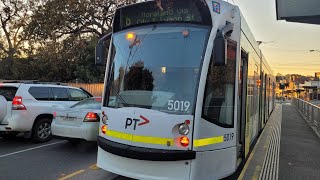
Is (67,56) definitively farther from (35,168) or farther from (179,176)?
(179,176)

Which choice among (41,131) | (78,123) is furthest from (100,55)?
(41,131)

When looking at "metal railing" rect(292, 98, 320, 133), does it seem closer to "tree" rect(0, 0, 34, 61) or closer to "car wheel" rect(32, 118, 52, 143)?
"car wheel" rect(32, 118, 52, 143)

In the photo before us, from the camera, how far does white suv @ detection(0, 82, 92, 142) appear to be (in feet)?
30.4

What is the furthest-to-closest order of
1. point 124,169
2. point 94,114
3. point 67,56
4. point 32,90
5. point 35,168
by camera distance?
1. point 67,56
2. point 32,90
3. point 94,114
4. point 35,168
5. point 124,169

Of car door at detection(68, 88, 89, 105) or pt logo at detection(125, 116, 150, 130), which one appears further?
car door at detection(68, 88, 89, 105)

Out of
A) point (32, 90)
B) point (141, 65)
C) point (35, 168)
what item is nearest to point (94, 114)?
point (35, 168)

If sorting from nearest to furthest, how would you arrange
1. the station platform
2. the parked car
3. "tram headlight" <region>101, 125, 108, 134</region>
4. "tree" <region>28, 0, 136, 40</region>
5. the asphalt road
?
"tram headlight" <region>101, 125, 108, 134</region>, the asphalt road, the station platform, the parked car, "tree" <region>28, 0, 136, 40</region>

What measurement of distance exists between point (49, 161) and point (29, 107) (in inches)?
103

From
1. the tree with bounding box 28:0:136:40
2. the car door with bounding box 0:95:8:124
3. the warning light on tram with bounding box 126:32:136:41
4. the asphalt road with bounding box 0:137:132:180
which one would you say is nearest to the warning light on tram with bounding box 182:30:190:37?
the warning light on tram with bounding box 126:32:136:41

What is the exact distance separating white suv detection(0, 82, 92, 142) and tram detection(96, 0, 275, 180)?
4667 millimetres

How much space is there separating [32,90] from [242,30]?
655 cm

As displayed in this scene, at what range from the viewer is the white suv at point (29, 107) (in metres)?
9.27

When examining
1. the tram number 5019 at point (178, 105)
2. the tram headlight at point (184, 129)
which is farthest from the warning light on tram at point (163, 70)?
the tram headlight at point (184, 129)

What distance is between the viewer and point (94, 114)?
845 centimetres
